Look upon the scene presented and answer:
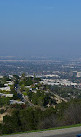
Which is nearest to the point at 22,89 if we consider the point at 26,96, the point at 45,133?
the point at 26,96

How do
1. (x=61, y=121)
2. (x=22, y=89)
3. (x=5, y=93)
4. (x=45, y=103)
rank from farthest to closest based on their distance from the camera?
(x=22, y=89) → (x=5, y=93) → (x=45, y=103) → (x=61, y=121)

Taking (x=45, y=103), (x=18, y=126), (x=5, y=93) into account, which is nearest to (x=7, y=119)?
(x=18, y=126)

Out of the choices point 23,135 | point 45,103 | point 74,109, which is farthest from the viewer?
point 45,103

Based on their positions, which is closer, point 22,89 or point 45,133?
point 45,133

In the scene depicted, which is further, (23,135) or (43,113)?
(43,113)

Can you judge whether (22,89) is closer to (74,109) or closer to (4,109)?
(4,109)

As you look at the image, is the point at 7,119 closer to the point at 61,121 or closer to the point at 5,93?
the point at 61,121

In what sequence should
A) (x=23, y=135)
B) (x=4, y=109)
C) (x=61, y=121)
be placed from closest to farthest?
1. (x=23, y=135)
2. (x=61, y=121)
3. (x=4, y=109)

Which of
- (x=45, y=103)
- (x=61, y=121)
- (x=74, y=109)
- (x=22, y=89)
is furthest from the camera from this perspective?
(x=22, y=89)
